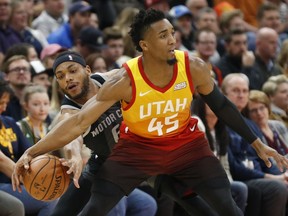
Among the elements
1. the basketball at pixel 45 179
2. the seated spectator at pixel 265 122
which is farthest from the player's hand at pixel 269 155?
the seated spectator at pixel 265 122

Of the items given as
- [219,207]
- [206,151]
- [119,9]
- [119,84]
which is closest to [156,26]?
[119,84]

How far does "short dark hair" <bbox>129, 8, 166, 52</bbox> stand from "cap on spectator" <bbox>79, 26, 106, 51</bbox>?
4054 mm

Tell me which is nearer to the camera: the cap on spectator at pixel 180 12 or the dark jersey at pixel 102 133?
the dark jersey at pixel 102 133

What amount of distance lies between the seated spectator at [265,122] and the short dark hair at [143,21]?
331cm

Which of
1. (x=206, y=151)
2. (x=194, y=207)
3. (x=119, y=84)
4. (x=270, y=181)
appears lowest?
(x=270, y=181)

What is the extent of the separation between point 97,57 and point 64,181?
3401mm

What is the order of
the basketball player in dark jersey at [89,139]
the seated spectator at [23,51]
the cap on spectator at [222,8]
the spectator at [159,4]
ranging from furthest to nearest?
the cap on spectator at [222,8], the spectator at [159,4], the seated spectator at [23,51], the basketball player in dark jersey at [89,139]

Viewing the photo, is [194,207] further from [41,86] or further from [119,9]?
[119,9]

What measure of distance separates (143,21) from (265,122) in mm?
3564

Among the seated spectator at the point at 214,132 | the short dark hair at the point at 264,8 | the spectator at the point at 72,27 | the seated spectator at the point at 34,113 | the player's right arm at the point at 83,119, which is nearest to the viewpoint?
the player's right arm at the point at 83,119

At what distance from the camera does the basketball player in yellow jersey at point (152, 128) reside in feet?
18.4

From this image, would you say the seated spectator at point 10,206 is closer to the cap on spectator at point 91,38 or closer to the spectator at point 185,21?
the cap on spectator at point 91,38

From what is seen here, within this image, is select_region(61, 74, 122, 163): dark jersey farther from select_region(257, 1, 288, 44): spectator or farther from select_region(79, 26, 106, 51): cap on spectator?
select_region(257, 1, 288, 44): spectator

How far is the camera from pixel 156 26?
568cm
